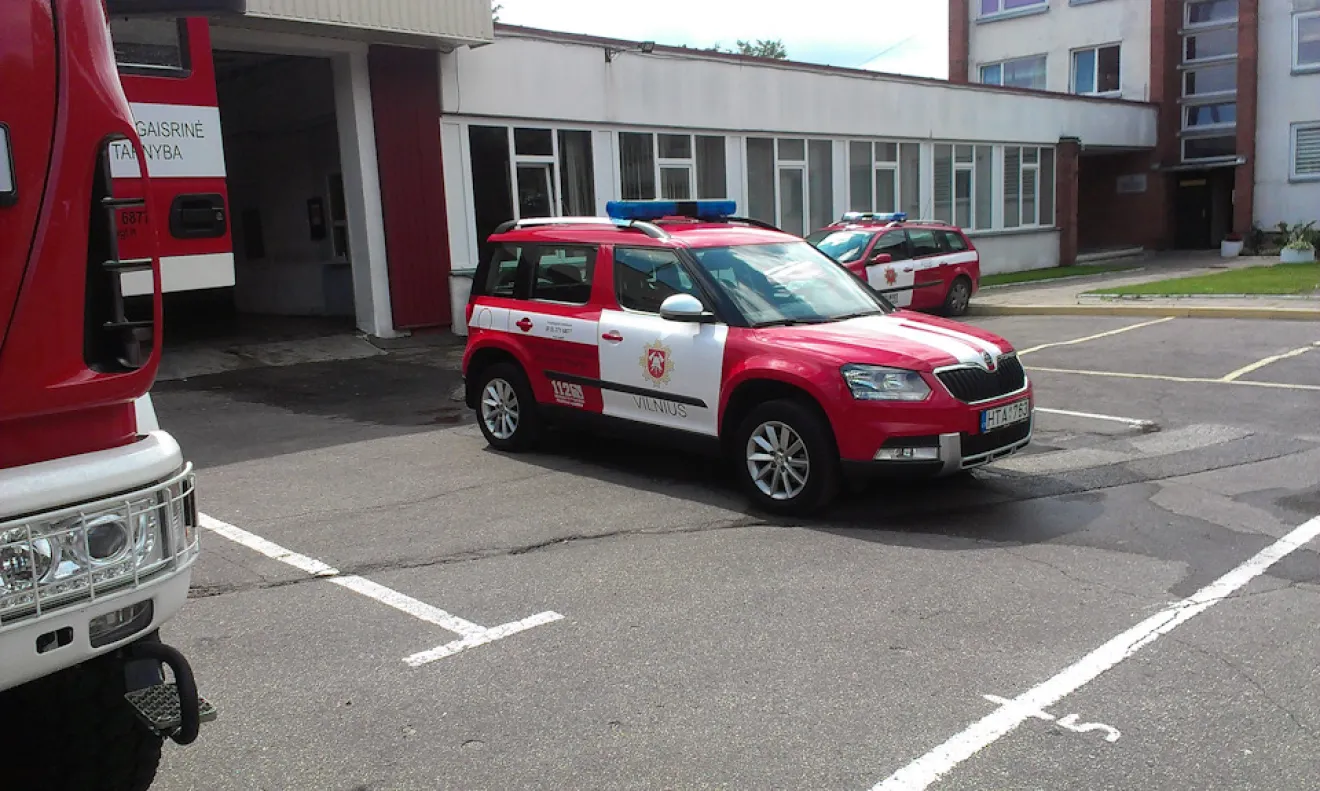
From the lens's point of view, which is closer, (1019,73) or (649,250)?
(649,250)

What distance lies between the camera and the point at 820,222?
21938mm

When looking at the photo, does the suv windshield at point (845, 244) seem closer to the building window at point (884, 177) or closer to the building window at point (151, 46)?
the building window at point (884, 177)

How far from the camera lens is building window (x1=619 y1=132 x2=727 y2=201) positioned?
18.0 meters

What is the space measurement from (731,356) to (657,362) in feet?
2.14

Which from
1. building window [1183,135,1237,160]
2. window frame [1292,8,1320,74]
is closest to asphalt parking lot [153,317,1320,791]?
window frame [1292,8,1320,74]

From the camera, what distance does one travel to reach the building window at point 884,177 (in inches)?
890

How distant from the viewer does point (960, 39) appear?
117 ft

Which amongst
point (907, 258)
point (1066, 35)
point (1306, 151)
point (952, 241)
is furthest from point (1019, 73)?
point (907, 258)

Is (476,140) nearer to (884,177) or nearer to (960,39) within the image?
(884,177)

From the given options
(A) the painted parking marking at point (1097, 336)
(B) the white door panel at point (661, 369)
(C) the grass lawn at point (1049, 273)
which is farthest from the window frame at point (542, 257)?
(C) the grass lawn at point (1049, 273)

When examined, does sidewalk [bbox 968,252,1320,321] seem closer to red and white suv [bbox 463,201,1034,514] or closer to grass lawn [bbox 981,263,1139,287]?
grass lawn [bbox 981,263,1139,287]

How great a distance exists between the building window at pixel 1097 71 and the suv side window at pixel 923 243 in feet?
63.8

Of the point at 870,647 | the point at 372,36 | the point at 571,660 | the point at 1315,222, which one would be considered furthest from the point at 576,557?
the point at 1315,222

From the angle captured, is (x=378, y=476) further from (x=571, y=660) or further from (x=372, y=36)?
(x=372, y=36)
